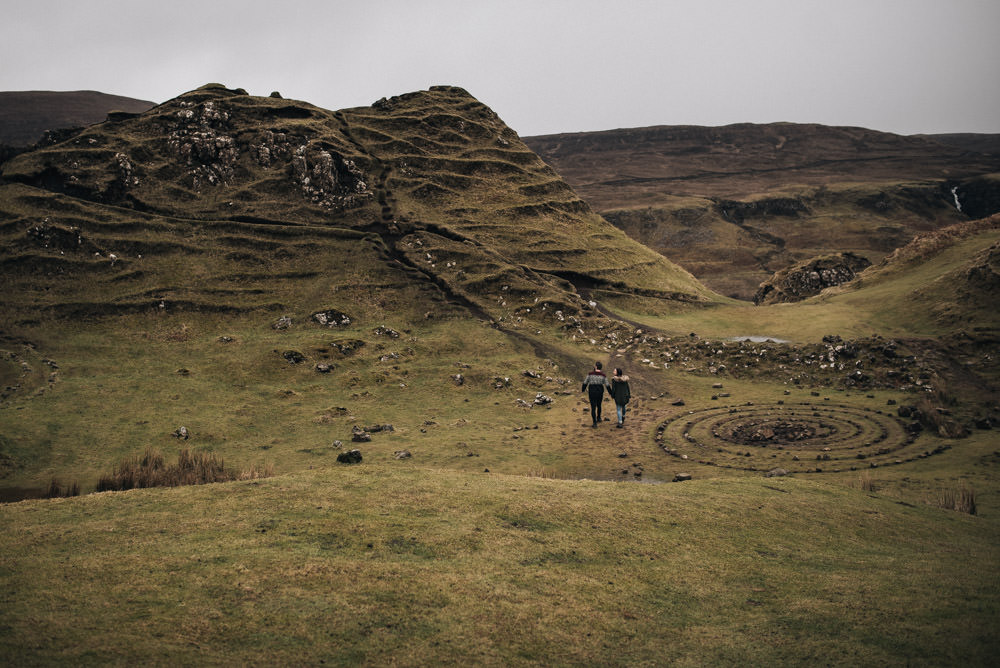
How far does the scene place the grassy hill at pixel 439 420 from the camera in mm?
9625

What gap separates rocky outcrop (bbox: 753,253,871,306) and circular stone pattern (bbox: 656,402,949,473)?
43.4m

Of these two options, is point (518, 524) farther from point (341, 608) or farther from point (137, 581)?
point (137, 581)

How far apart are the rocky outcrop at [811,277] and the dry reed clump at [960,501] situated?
54.8m

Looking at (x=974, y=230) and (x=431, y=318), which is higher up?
(x=974, y=230)

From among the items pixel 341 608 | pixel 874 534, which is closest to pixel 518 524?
pixel 341 608

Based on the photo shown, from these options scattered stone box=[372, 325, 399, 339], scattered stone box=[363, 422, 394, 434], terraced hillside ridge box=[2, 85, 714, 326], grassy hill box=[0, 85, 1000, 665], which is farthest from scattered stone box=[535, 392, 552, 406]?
terraced hillside ridge box=[2, 85, 714, 326]

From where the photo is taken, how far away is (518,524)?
1384cm

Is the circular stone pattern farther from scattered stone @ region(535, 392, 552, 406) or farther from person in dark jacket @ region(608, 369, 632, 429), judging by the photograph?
scattered stone @ region(535, 392, 552, 406)

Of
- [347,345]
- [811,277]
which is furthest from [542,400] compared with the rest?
[811,277]

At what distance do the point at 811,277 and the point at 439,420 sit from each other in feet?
181

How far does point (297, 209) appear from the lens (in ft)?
197

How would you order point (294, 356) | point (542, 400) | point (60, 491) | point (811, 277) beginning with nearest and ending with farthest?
point (60, 491) → point (542, 400) → point (294, 356) → point (811, 277)

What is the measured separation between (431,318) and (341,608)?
39.1 m

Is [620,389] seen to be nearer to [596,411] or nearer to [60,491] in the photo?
[596,411]
